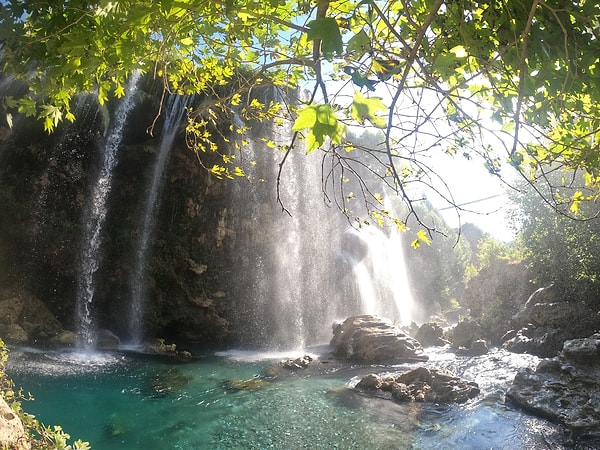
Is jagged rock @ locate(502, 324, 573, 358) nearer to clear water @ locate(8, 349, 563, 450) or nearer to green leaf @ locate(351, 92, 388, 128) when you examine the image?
clear water @ locate(8, 349, 563, 450)

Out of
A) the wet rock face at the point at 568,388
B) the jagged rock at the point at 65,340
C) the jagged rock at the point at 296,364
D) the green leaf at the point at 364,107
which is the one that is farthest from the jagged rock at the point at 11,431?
the jagged rock at the point at 65,340

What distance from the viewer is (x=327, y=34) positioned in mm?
1346

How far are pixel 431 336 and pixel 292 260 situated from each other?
736 cm

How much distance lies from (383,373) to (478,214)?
1023cm

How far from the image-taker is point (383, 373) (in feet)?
37.1

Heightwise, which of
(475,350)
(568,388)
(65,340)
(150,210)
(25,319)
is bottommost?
(475,350)

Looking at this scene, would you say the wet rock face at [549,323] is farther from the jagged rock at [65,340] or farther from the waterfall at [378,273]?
the jagged rock at [65,340]

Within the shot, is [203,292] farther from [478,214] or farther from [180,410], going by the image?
[478,214]

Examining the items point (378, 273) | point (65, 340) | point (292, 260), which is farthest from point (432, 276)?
point (65, 340)

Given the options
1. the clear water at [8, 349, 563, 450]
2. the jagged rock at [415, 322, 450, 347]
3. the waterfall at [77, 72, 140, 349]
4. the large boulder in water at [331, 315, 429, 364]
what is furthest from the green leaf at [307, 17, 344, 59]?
the jagged rock at [415, 322, 450, 347]

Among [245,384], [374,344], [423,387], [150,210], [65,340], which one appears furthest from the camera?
[150,210]

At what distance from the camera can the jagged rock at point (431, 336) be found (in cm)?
1697

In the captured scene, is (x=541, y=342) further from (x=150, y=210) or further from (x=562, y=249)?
(x=150, y=210)

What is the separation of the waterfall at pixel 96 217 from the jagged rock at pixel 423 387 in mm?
10931
